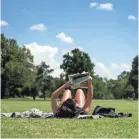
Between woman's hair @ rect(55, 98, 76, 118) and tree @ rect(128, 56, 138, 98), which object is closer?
woman's hair @ rect(55, 98, 76, 118)

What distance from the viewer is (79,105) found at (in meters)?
13.4

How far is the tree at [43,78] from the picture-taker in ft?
345

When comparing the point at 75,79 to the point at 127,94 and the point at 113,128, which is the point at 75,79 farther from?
the point at 127,94

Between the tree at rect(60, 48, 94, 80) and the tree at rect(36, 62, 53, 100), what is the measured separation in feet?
19.7

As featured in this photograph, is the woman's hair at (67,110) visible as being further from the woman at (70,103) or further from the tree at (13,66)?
the tree at (13,66)

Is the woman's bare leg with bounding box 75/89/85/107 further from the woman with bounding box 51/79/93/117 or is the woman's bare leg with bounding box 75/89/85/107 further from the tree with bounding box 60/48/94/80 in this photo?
the tree with bounding box 60/48/94/80

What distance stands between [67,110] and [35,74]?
258 feet

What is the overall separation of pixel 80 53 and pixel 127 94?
2209cm

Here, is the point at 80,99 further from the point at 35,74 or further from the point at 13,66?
the point at 35,74

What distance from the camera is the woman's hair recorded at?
1252 cm

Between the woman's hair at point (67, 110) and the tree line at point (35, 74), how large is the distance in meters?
66.5

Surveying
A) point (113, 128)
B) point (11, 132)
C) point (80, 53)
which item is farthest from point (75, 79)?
point (80, 53)

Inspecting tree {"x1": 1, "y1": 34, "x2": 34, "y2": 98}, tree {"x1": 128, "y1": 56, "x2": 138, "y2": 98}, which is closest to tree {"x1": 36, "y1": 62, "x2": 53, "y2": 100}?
tree {"x1": 1, "y1": 34, "x2": 34, "y2": 98}

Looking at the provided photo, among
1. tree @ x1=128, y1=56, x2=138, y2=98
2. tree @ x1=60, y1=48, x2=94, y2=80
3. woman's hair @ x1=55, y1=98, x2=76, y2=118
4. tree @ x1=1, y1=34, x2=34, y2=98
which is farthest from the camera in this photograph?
tree @ x1=128, y1=56, x2=138, y2=98
